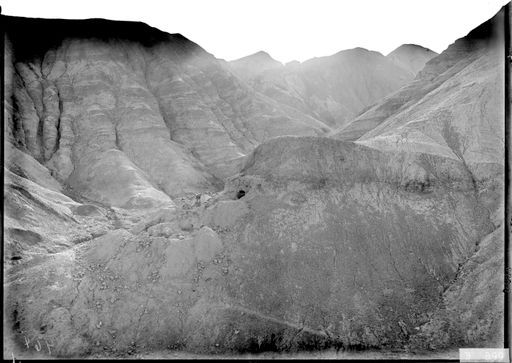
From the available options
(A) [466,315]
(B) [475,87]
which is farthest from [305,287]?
(B) [475,87]

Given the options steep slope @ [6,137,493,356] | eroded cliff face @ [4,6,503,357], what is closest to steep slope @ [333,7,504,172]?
eroded cliff face @ [4,6,503,357]

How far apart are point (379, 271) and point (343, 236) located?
6.70 feet

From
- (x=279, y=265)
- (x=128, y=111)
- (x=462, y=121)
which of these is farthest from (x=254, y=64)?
(x=279, y=265)

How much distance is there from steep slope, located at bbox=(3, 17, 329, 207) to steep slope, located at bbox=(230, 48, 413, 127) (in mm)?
11306

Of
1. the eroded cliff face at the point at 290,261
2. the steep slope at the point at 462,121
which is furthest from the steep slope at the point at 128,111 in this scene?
the steep slope at the point at 462,121

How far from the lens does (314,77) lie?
3472 inches

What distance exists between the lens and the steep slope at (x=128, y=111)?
4550 centimetres

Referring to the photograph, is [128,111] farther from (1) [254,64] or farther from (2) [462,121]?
(1) [254,64]

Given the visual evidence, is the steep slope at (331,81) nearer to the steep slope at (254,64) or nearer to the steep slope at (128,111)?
the steep slope at (254,64)

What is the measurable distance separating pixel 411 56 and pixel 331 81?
77.1 feet

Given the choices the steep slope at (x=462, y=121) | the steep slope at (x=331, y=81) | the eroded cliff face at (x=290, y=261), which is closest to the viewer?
the eroded cliff face at (x=290, y=261)

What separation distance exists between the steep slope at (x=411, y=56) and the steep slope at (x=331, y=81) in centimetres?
394

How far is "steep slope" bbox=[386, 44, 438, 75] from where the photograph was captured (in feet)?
317

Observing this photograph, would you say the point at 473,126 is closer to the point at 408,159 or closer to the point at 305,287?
the point at 408,159
